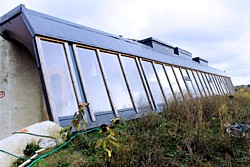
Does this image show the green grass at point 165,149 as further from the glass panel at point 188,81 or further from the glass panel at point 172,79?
the glass panel at point 188,81

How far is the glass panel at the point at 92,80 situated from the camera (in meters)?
4.54

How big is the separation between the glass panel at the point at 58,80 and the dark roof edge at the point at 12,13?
0.97 m

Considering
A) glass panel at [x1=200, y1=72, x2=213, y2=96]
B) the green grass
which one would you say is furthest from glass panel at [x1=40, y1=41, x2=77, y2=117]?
glass panel at [x1=200, y1=72, x2=213, y2=96]

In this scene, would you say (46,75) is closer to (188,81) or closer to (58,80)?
(58,80)

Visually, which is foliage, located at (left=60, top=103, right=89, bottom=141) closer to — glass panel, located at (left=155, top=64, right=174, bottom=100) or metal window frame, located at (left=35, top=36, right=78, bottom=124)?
metal window frame, located at (left=35, top=36, right=78, bottom=124)

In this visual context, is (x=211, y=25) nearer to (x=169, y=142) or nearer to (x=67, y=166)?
(x=169, y=142)

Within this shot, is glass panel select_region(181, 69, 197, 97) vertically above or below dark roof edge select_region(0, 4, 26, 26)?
below

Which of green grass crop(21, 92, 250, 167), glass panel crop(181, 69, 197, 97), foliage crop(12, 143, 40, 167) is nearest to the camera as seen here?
green grass crop(21, 92, 250, 167)

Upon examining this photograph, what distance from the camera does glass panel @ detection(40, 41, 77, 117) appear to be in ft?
12.9

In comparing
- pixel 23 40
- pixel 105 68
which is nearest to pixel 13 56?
pixel 23 40

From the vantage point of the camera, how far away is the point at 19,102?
197 inches

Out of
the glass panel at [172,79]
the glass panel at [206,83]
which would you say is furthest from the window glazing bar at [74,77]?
the glass panel at [206,83]

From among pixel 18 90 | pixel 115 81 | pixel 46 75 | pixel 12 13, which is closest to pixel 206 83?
pixel 115 81

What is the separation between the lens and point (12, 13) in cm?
464
